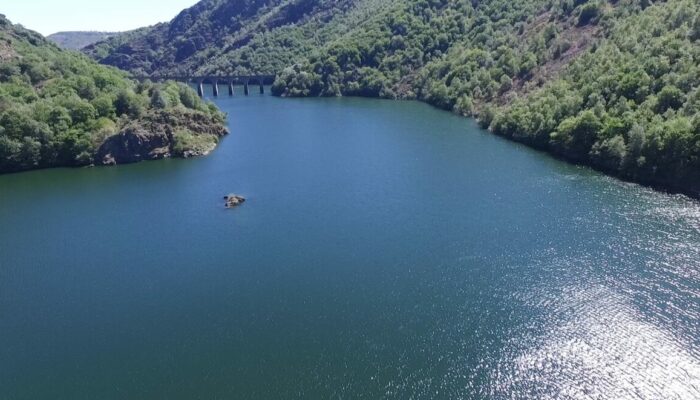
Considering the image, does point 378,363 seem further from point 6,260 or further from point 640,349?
point 6,260

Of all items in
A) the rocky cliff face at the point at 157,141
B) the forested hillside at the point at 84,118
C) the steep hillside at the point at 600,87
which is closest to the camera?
the steep hillside at the point at 600,87

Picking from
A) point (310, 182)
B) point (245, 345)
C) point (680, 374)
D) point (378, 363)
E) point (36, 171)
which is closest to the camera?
point (680, 374)

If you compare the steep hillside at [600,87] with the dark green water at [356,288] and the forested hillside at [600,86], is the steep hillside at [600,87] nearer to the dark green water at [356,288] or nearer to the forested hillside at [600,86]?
the forested hillside at [600,86]

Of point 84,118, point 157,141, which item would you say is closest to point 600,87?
point 157,141

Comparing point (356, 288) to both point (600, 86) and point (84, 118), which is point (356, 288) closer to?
point (600, 86)

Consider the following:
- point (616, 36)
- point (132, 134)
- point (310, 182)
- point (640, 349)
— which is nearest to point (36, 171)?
point (132, 134)

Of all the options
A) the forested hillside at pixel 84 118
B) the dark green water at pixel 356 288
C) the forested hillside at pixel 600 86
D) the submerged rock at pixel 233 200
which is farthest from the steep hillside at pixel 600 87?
the forested hillside at pixel 84 118

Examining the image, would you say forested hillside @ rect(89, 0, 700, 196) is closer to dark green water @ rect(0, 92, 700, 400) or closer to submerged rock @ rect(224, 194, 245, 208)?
dark green water @ rect(0, 92, 700, 400)
